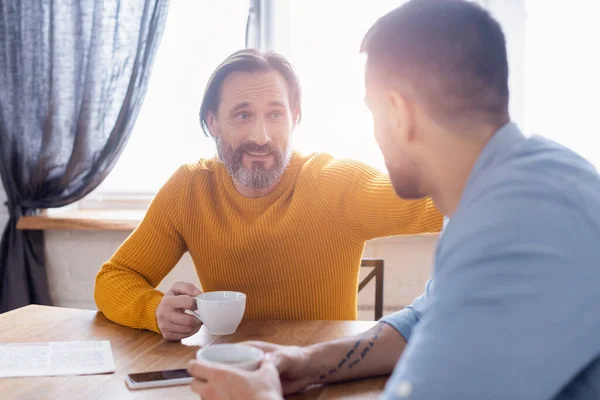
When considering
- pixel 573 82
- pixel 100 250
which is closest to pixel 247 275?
pixel 100 250

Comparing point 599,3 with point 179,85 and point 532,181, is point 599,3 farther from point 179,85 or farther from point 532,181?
point 532,181

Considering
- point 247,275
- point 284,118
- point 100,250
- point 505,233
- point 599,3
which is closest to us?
point 505,233

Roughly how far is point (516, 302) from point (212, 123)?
53.6 inches

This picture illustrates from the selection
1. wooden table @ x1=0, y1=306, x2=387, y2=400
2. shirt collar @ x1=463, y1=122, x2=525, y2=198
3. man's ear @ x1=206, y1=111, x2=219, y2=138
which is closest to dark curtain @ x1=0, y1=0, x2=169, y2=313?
man's ear @ x1=206, y1=111, x2=219, y2=138

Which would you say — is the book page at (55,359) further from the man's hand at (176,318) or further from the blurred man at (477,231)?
A: the blurred man at (477,231)

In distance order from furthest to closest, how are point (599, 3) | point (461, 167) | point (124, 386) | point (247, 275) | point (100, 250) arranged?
point (100, 250), point (599, 3), point (247, 275), point (124, 386), point (461, 167)

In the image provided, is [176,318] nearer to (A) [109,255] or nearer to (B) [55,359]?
(B) [55,359]

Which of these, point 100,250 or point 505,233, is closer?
point 505,233

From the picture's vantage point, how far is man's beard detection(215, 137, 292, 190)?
1.64 metres

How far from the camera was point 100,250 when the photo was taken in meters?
2.58

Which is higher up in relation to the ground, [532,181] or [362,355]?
[532,181]

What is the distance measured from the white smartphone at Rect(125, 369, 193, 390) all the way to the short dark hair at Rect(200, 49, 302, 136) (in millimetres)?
950

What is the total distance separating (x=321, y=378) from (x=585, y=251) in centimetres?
49

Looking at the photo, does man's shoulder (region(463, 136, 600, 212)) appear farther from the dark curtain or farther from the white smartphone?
the dark curtain
